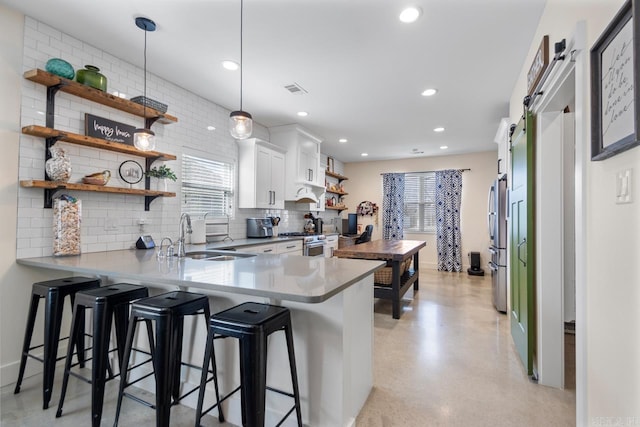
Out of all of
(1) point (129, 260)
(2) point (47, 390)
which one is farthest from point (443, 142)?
(2) point (47, 390)

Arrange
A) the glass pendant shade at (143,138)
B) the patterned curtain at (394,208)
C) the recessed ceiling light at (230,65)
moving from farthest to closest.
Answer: the patterned curtain at (394,208) → the recessed ceiling light at (230,65) → the glass pendant shade at (143,138)

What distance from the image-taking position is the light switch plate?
3.42 feet

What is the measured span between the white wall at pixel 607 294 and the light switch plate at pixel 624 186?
0.02 meters

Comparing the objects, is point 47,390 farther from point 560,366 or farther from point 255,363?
point 560,366

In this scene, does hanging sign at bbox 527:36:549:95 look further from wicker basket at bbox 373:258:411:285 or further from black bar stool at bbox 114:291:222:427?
black bar stool at bbox 114:291:222:427

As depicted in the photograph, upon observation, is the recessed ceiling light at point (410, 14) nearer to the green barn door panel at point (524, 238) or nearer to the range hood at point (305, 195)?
the green barn door panel at point (524, 238)

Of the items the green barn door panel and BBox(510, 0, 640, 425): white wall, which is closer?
BBox(510, 0, 640, 425): white wall

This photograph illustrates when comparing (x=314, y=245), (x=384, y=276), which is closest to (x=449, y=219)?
(x=314, y=245)

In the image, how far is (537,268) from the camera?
7.30 feet

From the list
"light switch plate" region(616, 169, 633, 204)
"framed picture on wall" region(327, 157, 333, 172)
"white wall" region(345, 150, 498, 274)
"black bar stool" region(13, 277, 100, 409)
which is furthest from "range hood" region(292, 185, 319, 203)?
"light switch plate" region(616, 169, 633, 204)

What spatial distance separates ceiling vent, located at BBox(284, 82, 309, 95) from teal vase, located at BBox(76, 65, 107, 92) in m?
1.73

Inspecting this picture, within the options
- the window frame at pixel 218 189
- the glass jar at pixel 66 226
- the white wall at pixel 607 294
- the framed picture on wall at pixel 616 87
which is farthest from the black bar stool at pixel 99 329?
the framed picture on wall at pixel 616 87

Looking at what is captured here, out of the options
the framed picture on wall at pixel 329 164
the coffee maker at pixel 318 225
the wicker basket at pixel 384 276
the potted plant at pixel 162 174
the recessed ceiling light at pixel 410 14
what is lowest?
the wicker basket at pixel 384 276

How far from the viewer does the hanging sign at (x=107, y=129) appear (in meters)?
2.60
